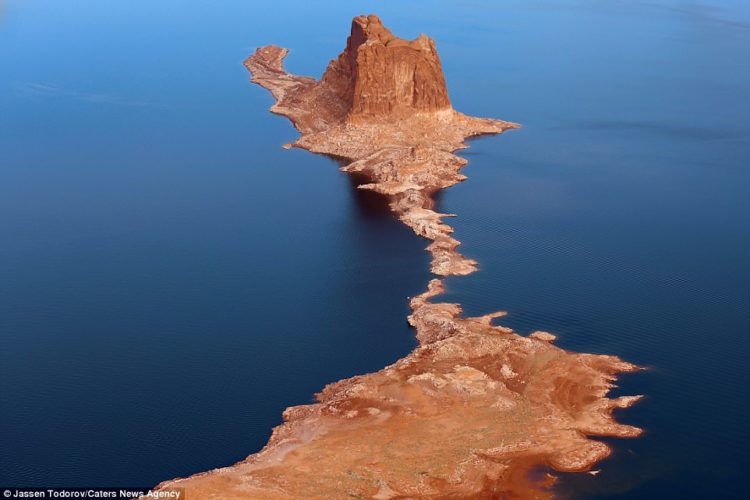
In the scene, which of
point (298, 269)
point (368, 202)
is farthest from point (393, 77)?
point (298, 269)

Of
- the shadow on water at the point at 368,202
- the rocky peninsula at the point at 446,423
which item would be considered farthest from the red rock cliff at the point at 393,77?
the rocky peninsula at the point at 446,423

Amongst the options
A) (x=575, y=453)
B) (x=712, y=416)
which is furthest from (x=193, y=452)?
(x=712, y=416)

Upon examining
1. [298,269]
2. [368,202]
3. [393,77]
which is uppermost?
[393,77]

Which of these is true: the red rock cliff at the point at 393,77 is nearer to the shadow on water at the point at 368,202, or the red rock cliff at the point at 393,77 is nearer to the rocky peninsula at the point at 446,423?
the shadow on water at the point at 368,202

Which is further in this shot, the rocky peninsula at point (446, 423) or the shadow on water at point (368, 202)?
the shadow on water at point (368, 202)

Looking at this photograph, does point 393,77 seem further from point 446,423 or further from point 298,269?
point 446,423

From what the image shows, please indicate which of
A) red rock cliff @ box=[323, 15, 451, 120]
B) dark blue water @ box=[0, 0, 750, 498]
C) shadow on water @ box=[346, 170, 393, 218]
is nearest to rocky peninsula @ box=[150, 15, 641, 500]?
dark blue water @ box=[0, 0, 750, 498]
